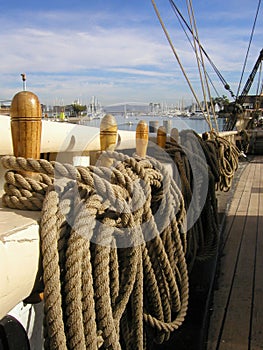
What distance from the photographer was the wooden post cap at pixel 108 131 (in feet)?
4.41

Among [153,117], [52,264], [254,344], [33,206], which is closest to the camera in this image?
[52,264]

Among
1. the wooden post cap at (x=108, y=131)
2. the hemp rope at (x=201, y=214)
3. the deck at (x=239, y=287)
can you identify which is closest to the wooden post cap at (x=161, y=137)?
the hemp rope at (x=201, y=214)

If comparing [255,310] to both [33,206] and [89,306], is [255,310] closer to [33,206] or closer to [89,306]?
[89,306]

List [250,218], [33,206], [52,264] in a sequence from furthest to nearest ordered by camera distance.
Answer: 1. [250,218]
2. [33,206]
3. [52,264]

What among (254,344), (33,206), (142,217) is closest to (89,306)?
(33,206)

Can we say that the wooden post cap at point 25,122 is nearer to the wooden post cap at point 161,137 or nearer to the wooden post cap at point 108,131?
the wooden post cap at point 108,131

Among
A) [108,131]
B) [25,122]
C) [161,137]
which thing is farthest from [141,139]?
[25,122]

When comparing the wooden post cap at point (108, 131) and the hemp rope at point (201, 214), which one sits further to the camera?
the hemp rope at point (201, 214)

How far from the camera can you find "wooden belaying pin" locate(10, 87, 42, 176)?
0.95 m

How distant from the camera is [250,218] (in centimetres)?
402

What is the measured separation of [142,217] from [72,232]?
0.42m

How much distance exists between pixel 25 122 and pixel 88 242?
1.13ft

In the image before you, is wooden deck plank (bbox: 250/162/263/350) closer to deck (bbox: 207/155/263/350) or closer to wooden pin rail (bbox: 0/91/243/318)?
deck (bbox: 207/155/263/350)

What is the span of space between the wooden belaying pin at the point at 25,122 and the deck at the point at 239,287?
1.39m
